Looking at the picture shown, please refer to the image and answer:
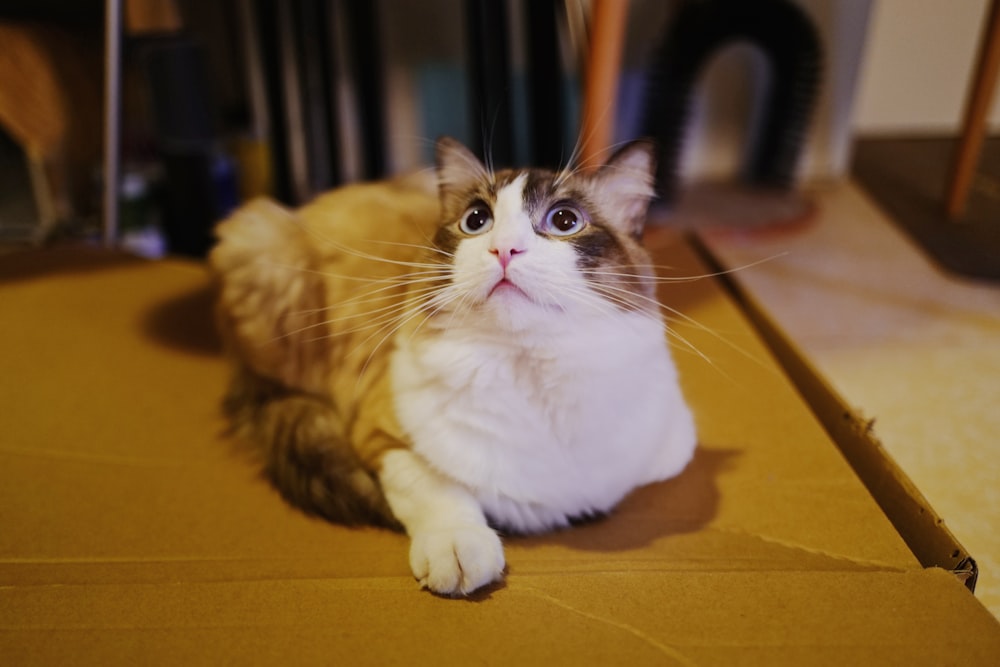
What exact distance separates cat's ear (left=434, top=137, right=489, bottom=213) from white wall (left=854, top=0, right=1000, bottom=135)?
2149 mm

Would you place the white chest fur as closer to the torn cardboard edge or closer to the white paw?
the white paw

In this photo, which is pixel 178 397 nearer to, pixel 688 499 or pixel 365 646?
pixel 365 646

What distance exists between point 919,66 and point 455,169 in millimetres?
2558

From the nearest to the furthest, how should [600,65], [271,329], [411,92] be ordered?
1. [271,329]
2. [600,65]
3. [411,92]

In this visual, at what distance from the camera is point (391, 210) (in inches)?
46.1

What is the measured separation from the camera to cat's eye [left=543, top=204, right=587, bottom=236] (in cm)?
77

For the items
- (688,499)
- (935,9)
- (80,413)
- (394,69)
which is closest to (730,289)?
(688,499)

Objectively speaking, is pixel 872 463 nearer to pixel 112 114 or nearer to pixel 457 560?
pixel 457 560

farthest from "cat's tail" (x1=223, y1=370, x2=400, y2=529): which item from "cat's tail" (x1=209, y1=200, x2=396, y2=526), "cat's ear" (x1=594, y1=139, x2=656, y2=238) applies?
"cat's ear" (x1=594, y1=139, x2=656, y2=238)

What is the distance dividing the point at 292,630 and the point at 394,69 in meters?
2.10

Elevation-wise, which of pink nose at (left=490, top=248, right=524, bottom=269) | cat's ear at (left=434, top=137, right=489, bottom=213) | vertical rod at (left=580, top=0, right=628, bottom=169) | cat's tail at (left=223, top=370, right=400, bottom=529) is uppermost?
vertical rod at (left=580, top=0, right=628, bottom=169)

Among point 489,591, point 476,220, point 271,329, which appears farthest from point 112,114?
point 489,591

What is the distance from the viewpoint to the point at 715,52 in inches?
84.6

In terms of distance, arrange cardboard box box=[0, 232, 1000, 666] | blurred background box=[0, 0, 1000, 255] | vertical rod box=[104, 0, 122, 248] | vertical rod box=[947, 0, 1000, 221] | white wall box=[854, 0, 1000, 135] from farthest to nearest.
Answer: white wall box=[854, 0, 1000, 135] < blurred background box=[0, 0, 1000, 255] < vertical rod box=[947, 0, 1000, 221] < vertical rod box=[104, 0, 122, 248] < cardboard box box=[0, 232, 1000, 666]
